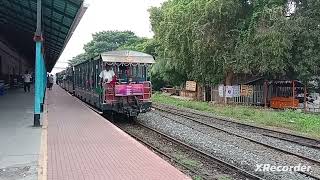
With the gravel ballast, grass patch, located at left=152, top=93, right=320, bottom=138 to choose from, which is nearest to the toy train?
the gravel ballast

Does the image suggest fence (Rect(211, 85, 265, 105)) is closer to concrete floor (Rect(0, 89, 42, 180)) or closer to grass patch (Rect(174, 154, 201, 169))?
concrete floor (Rect(0, 89, 42, 180))

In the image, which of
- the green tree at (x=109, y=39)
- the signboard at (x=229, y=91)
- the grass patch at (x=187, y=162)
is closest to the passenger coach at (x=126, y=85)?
the grass patch at (x=187, y=162)

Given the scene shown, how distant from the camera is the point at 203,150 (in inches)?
511

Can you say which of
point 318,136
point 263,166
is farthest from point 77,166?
point 318,136

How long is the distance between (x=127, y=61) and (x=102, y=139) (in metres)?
7.12

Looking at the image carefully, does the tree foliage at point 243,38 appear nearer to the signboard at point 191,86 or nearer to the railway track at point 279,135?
the signboard at point 191,86

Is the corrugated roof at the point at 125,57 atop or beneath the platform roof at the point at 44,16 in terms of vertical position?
beneath

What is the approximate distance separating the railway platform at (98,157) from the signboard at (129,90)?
3.86 meters

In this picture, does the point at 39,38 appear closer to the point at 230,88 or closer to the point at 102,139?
the point at 102,139

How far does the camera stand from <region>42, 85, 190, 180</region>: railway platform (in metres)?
7.72

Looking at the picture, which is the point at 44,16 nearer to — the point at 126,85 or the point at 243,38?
the point at 126,85

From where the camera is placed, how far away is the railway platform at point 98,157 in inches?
304

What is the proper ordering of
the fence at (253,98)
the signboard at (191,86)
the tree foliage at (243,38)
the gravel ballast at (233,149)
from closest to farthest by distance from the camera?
the gravel ballast at (233,149), the tree foliage at (243,38), the fence at (253,98), the signboard at (191,86)

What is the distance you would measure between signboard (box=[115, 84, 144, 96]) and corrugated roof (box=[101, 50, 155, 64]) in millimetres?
1083
